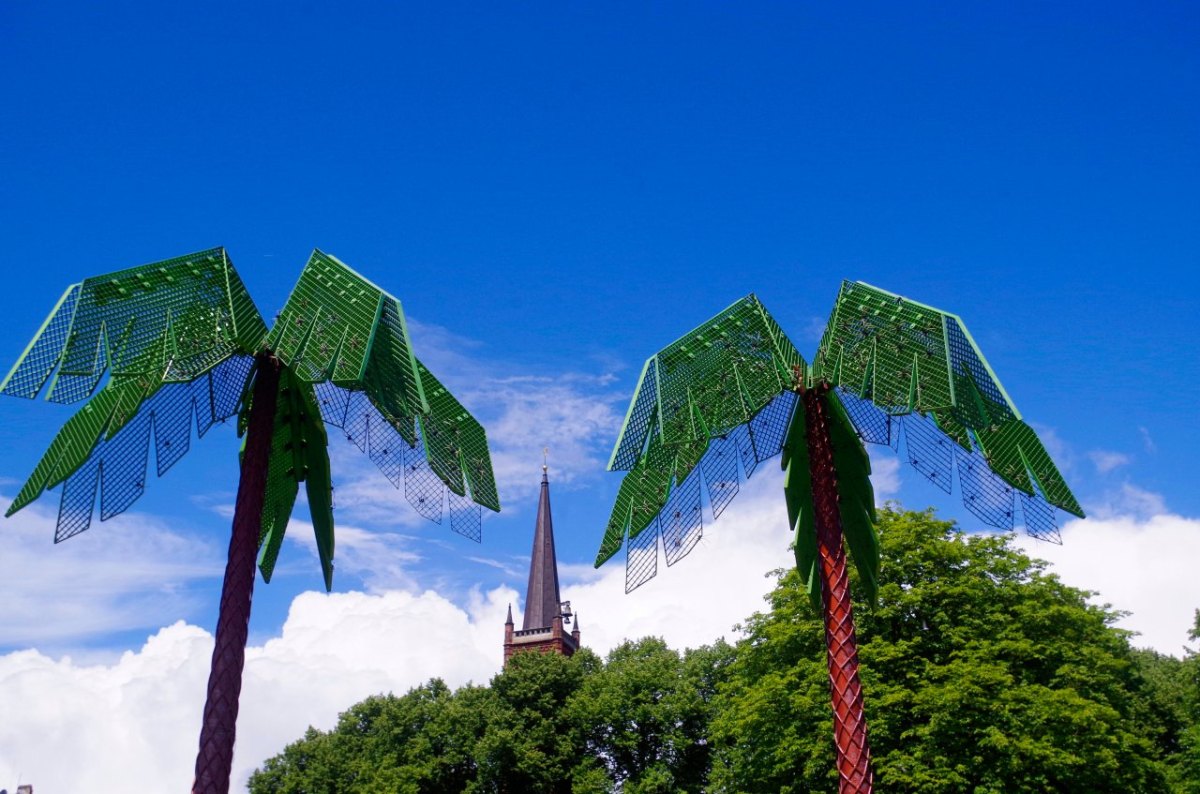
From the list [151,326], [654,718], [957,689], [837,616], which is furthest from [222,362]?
[654,718]

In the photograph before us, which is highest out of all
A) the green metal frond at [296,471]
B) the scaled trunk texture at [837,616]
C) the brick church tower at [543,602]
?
the brick church tower at [543,602]

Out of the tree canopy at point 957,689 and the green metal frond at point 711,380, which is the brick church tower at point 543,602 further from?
the green metal frond at point 711,380

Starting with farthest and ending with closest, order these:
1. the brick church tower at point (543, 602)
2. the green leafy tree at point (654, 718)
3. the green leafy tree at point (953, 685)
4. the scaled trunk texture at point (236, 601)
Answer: the brick church tower at point (543, 602)
the green leafy tree at point (654, 718)
the green leafy tree at point (953, 685)
the scaled trunk texture at point (236, 601)

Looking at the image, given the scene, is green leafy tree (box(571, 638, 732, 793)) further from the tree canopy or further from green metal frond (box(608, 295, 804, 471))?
green metal frond (box(608, 295, 804, 471))

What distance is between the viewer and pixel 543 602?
298ft

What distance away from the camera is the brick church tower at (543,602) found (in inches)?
3504

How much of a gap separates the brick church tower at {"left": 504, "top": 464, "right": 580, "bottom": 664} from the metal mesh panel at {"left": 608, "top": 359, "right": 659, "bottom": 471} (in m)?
80.4

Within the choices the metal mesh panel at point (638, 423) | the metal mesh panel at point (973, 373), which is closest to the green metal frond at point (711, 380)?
the metal mesh panel at point (638, 423)

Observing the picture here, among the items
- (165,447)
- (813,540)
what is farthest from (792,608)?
(165,447)

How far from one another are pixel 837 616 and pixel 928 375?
262 cm

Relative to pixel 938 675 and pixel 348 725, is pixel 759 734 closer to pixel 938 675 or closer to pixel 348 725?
pixel 938 675

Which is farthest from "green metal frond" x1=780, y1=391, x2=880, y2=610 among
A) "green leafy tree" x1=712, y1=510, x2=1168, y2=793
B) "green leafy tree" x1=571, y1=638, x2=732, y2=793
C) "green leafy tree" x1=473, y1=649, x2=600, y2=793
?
"green leafy tree" x1=473, y1=649, x2=600, y2=793

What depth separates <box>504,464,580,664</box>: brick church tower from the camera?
292 feet

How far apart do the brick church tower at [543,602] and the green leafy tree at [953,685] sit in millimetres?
60511
